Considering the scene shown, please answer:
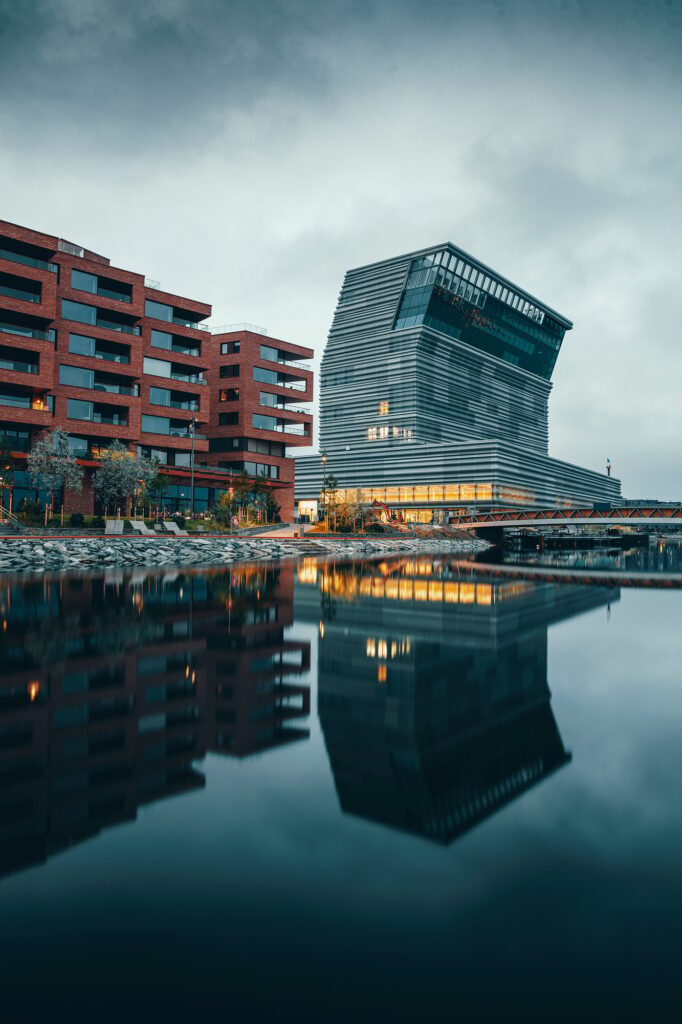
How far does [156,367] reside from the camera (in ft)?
273

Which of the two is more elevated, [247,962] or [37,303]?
[37,303]

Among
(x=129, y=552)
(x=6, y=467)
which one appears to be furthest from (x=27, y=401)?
(x=129, y=552)

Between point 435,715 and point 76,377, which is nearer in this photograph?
point 435,715

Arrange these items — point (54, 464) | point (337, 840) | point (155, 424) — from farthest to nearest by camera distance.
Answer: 1. point (155, 424)
2. point (54, 464)
3. point (337, 840)

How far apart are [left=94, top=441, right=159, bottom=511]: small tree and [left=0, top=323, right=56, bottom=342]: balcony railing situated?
1395cm

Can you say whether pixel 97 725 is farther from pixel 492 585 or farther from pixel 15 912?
pixel 492 585

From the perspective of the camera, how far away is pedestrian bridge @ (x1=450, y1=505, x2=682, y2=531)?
307 feet

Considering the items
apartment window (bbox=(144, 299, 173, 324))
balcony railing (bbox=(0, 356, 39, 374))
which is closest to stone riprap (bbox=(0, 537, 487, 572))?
balcony railing (bbox=(0, 356, 39, 374))

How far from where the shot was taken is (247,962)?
354cm

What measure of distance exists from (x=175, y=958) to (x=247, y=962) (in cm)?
43

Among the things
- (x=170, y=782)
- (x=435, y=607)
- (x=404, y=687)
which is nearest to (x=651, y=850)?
(x=170, y=782)

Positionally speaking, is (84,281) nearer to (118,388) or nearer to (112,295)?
(112,295)

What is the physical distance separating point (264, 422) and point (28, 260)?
132 ft

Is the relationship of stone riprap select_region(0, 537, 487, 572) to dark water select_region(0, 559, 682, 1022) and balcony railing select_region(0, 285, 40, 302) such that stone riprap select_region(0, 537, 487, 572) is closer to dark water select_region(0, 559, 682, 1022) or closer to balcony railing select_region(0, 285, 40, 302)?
balcony railing select_region(0, 285, 40, 302)
